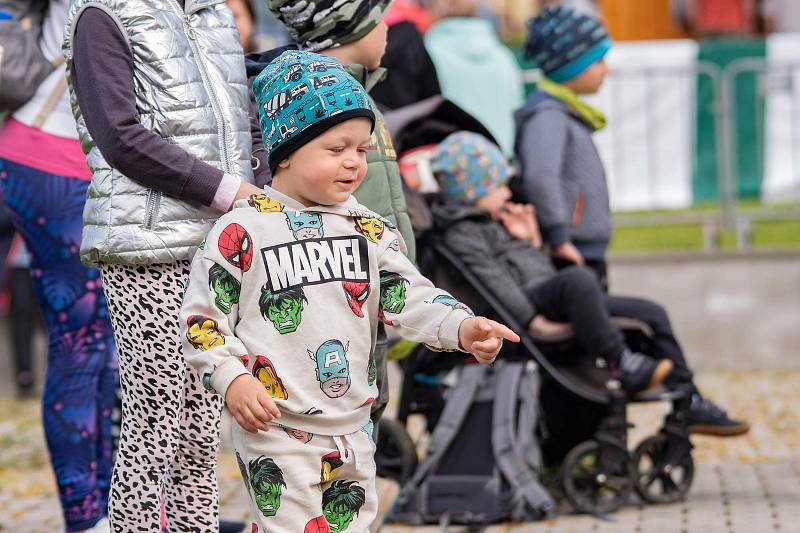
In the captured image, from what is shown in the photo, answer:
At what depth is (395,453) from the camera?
555 cm

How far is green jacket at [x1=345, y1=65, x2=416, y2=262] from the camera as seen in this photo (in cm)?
389

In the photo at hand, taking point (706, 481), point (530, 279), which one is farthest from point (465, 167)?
point (706, 481)

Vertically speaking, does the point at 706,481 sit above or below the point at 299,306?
below

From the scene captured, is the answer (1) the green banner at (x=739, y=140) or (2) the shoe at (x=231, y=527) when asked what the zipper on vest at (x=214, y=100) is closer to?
(2) the shoe at (x=231, y=527)

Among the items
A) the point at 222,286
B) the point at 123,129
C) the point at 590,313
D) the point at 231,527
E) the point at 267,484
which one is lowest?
the point at 231,527

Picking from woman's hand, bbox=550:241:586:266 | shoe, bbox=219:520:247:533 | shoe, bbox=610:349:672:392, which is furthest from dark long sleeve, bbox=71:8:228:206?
woman's hand, bbox=550:241:586:266

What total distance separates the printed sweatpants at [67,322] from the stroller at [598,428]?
1.31m

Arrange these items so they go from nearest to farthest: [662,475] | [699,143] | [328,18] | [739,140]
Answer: [328,18]
[662,475]
[739,140]
[699,143]

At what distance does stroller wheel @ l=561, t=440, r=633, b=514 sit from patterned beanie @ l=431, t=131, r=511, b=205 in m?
1.08

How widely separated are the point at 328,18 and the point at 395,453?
2.18 meters

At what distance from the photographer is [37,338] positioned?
9.59 metres

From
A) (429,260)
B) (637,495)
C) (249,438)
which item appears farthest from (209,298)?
(637,495)

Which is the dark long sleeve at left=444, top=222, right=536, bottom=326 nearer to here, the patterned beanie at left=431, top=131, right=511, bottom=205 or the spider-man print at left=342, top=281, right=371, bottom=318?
the patterned beanie at left=431, top=131, right=511, bottom=205

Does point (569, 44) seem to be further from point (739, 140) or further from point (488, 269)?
point (739, 140)
